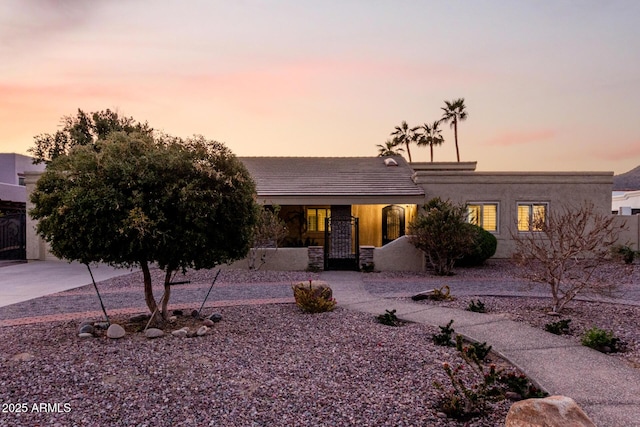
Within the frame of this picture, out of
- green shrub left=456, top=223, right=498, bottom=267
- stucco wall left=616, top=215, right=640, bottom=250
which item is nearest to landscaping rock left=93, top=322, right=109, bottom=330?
green shrub left=456, top=223, right=498, bottom=267

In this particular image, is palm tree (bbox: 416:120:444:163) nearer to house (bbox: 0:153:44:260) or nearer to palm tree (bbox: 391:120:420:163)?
palm tree (bbox: 391:120:420:163)

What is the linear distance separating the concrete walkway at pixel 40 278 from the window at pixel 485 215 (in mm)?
14639

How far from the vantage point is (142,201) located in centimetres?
633

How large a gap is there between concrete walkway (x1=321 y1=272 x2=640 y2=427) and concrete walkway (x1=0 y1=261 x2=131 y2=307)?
358 inches

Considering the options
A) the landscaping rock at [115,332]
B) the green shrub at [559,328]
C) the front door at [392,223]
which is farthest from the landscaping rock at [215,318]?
the front door at [392,223]

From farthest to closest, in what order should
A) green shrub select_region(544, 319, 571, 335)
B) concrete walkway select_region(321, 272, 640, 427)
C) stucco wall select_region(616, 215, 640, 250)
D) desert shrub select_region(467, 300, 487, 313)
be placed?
stucco wall select_region(616, 215, 640, 250) < desert shrub select_region(467, 300, 487, 313) < green shrub select_region(544, 319, 571, 335) < concrete walkway select_region(321, 272, 640, 427)

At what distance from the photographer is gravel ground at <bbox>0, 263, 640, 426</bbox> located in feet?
14.1

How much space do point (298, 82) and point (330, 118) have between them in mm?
4064

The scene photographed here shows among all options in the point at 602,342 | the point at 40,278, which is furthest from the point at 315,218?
the point at 602,342

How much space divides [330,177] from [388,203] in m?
3.80

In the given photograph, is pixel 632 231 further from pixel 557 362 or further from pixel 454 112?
pixel 454 112

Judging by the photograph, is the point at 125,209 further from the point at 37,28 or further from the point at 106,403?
the point at 37,28

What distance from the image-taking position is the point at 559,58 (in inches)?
642

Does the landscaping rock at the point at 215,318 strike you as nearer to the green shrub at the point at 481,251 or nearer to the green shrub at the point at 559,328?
the green shrub at the point at 559,328
